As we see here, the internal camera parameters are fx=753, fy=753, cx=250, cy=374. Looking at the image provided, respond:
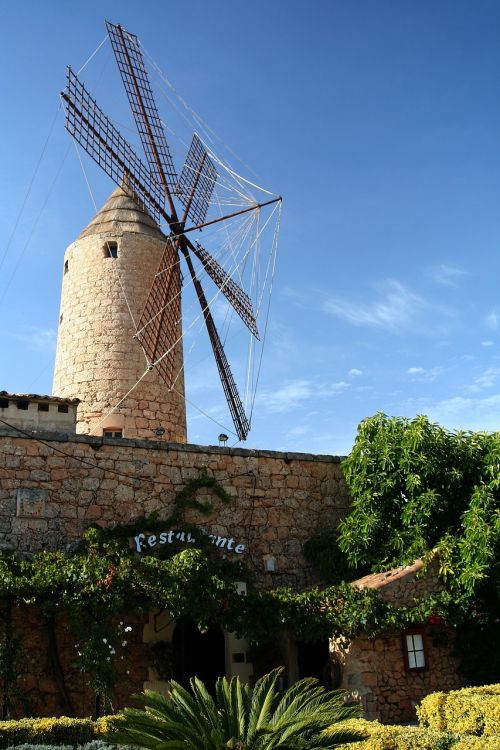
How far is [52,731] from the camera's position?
684cm

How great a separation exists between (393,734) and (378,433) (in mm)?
5988

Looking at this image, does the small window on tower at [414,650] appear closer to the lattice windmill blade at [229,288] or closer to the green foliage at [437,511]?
the green foliage at [437,511]

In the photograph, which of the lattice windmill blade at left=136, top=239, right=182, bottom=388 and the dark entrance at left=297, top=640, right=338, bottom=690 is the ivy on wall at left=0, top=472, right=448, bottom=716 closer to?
the dark entrance at left=297, top=640, right=338, bottom=690

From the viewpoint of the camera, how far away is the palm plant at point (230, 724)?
575 centimetres

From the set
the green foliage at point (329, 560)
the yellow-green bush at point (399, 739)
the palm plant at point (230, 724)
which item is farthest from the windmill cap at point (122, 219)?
the yellow-green bush at point (399, 739)

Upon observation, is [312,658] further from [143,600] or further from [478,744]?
[478,744]

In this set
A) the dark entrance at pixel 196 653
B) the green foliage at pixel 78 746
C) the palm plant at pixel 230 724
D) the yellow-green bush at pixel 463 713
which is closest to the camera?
the palm plant at pixel 230 724

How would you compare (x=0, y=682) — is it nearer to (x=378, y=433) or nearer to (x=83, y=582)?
(x=83, y=582)

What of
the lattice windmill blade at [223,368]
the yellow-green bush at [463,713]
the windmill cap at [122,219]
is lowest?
the yellow-green bush at [463,713]

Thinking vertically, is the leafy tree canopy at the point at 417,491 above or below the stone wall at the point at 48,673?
above

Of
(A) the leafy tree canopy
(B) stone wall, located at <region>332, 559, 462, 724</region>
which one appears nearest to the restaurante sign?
(A) the leafy tree canopy

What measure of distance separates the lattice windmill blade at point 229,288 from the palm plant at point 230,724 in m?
10.2

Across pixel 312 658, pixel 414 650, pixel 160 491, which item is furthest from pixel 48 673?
pixel 414 650

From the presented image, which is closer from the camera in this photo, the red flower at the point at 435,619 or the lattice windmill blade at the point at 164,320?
the red flower at the point at 435,619
